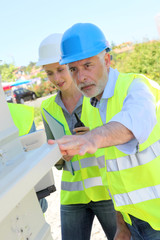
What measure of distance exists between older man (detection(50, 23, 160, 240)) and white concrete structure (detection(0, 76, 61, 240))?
0.47 feet

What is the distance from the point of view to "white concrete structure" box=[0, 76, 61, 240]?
2.47 ft

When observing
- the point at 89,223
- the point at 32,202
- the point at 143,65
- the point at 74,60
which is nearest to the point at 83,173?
the point at 89,223

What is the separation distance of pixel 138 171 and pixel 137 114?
37 centimetres

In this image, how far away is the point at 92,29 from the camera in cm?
178

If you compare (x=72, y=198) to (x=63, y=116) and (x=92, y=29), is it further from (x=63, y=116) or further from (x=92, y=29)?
(x=92, y=29)

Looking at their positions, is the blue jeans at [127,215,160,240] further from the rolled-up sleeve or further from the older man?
the rolled-up sleeve

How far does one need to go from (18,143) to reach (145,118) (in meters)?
0.56

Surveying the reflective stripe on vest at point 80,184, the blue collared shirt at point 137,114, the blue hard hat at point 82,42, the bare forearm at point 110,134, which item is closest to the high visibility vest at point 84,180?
the reflective stripe on vest at point 80,184

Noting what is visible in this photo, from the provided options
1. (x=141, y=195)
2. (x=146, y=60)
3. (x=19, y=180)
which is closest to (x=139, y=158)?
(x=141, y=195)

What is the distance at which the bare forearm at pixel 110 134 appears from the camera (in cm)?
119

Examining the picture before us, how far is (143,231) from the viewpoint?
169 cm

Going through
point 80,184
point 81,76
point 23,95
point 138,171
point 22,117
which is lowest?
point 23,95

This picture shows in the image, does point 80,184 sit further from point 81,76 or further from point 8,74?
point 8,74

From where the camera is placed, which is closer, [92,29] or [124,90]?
[124,90]
